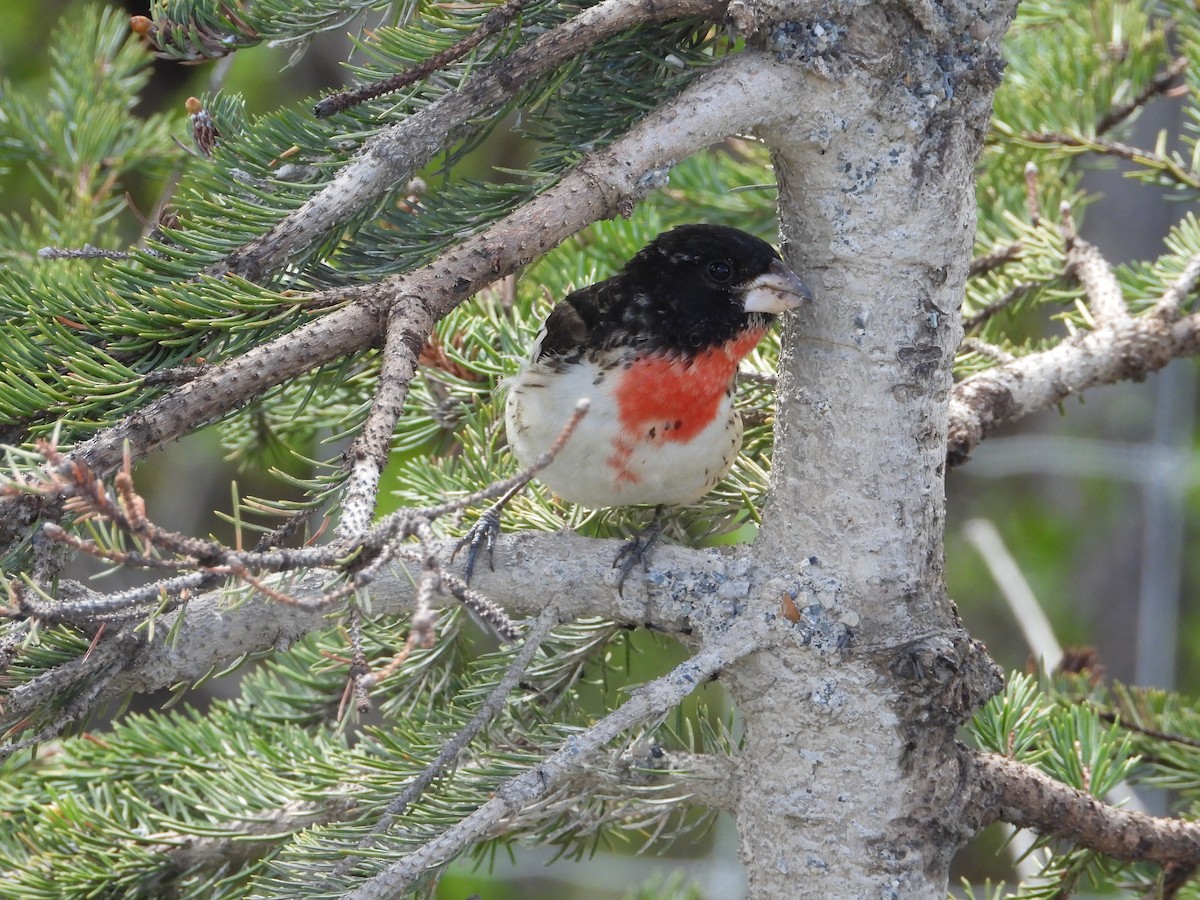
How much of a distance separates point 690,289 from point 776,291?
0.34 metres

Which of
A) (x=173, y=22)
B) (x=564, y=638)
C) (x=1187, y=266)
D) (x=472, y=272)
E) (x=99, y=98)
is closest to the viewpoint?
(x=472, y=272)

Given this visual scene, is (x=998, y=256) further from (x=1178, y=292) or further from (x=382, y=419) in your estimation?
(x=382, y=419)

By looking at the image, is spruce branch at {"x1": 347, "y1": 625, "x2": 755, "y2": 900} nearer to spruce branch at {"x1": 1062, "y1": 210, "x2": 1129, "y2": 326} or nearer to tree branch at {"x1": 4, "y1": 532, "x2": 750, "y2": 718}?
tree branch at {"x1": 4, "y1": 532, "x2": 750, "y2": 718}

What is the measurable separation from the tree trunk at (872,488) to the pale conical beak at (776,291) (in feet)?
0.07

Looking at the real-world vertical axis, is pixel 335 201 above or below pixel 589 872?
above

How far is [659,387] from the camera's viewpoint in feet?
6.04

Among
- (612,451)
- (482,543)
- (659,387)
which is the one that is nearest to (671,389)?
(659,387)

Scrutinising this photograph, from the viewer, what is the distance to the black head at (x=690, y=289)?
178 centimetres

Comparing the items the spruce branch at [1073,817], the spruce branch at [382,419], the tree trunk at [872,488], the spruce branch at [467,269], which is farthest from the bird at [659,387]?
the spruce branch at [382,419]

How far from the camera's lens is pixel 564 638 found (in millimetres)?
1749

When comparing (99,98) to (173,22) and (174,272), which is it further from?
(174,272)

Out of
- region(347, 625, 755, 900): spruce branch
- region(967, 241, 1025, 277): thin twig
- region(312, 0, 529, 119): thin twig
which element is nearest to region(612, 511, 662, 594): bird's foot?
region(347, 625, 755, 900): spruce branch

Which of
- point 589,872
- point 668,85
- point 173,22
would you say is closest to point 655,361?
point 668,85

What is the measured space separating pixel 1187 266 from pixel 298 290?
1.54 m
